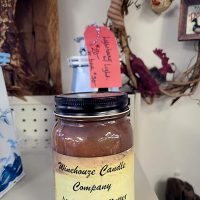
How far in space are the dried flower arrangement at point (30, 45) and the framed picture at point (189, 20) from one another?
1.15 feet

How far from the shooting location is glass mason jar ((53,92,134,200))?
329 millimetres

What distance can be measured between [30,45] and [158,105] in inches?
16.8

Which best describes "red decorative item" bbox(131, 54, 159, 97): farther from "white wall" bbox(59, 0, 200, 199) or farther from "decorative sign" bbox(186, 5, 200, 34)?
"decorative sign" bbox(186, 5, 200, 34)

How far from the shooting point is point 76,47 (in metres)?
0.77

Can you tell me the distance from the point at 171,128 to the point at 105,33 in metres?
0.46

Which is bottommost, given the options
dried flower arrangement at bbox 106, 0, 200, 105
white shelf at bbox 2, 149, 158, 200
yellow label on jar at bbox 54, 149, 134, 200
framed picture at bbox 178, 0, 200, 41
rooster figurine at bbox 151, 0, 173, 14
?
white shelf at bbox 2, 149, 158, 200

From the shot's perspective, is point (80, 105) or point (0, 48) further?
point (0, 48)

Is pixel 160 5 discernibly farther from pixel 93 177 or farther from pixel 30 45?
pixel 93 177

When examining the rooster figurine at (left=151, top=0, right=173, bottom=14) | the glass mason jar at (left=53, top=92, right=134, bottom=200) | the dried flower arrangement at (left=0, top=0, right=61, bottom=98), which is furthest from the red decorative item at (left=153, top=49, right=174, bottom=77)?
the glass mason jar at (left=53, top=92, right=134, bottom=200)

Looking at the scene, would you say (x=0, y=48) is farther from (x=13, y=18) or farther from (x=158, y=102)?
(x=158, y=102)

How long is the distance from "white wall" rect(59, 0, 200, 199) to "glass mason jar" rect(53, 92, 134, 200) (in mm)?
449

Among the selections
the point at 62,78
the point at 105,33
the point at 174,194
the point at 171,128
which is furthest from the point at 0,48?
the point at 174,194

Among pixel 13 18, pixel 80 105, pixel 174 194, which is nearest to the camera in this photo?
pixel 80 105

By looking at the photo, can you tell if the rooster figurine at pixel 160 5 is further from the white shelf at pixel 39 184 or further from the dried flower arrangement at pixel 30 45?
the white shelf at pixel 39 184
